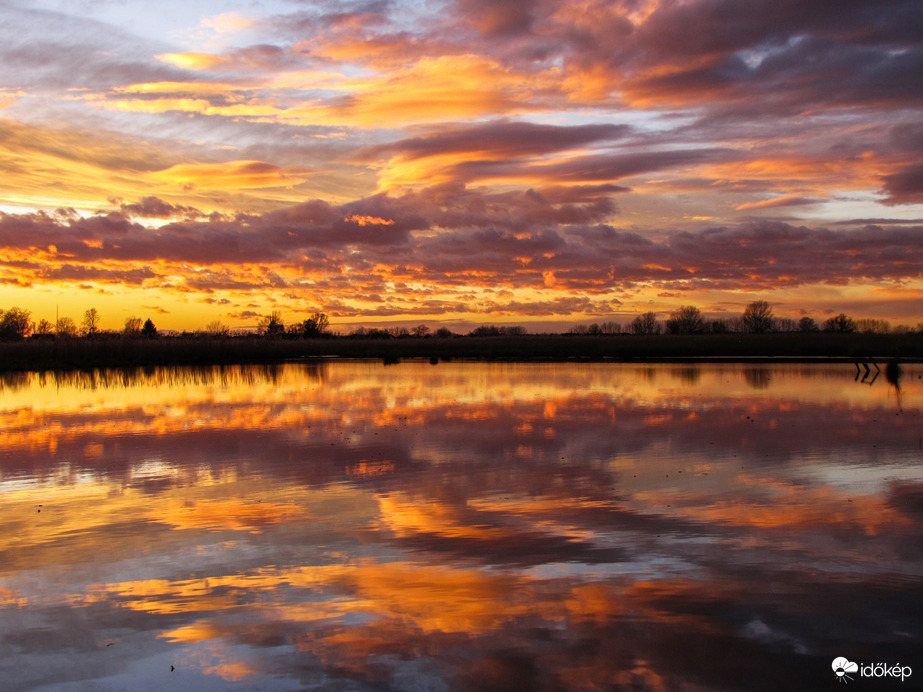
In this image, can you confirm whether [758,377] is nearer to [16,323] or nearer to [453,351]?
[453,351]


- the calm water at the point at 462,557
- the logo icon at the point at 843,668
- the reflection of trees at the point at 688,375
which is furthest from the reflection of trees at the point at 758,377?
the logo icon at the point at 843,668

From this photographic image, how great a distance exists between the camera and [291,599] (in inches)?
225

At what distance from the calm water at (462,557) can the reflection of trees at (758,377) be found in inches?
404

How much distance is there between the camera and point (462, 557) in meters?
6.64

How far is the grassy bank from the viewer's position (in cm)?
4203

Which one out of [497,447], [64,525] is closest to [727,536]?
[497,447]

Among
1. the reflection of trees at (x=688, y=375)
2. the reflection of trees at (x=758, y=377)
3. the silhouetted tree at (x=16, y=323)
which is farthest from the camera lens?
the silhouetted tree at (x=16, y=323)

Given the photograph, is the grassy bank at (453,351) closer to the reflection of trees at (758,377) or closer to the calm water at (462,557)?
the reflection of trees at (758,377)

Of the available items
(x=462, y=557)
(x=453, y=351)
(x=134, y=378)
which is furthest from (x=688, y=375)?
(x=453, y=351)

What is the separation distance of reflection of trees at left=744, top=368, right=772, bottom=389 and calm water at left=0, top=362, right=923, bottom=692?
33.7 ft

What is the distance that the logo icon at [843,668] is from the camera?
4441 millimetres

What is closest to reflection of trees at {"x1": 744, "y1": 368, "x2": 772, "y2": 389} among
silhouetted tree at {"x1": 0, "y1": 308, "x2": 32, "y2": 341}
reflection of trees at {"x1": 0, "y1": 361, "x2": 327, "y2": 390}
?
reflection of trees at {"x1": 0, "y1": 361, "x2": 327, "y2": 390}

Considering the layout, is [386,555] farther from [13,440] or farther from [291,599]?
[13,440]

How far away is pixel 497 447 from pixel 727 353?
4253 cm
